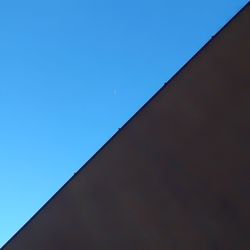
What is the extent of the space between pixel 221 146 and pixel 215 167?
24cm

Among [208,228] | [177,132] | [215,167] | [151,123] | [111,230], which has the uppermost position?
[151,123]

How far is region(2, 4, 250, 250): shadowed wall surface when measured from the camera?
3.69m

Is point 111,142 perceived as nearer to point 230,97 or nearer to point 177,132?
point 177,132

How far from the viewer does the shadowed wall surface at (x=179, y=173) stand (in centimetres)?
369

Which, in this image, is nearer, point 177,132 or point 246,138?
point 246,138

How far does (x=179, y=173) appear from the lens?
13.3ft

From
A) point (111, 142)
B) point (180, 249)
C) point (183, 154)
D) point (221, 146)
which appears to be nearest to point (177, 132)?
point (183, 154)

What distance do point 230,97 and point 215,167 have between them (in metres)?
0.80

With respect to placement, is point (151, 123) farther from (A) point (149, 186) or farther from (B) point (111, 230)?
(B) point (111, 230)

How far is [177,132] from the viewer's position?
4.23 metres

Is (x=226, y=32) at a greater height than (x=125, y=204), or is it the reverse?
(x=226, y=32)

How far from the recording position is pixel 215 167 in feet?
12.5

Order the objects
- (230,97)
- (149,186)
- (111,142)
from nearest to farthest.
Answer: (230,97) → (149,186) → (111,142)

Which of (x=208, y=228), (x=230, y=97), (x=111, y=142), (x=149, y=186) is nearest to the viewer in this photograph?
(x=208, y=228)
